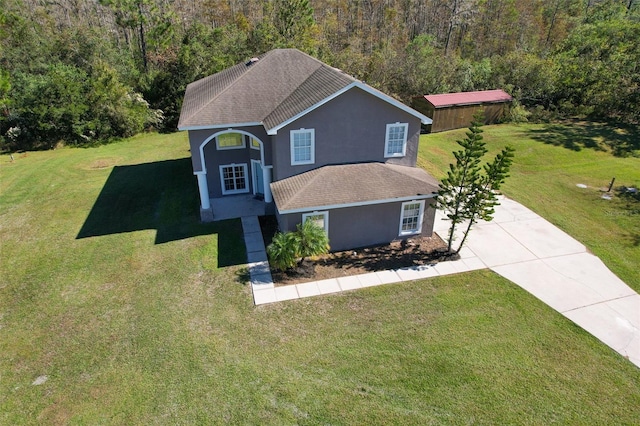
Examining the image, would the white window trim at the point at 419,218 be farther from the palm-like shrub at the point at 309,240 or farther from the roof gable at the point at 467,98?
the roof gable at the point at 467,98

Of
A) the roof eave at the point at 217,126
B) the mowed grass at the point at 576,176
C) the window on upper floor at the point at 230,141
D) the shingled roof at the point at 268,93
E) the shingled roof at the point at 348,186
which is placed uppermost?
the shingled roof at the point at 268,93

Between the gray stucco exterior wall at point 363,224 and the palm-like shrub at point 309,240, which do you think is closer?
the palm-like shrub at point 309,240

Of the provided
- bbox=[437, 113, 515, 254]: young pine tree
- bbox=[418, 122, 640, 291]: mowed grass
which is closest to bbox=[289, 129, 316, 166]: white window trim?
bbox=[437, 113, 515, 254]: young pine tree

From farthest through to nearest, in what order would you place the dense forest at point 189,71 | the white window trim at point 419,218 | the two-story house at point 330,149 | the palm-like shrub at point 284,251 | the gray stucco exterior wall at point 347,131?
1. the dense forest at point 189,71
2. the white window trim at point 419,218
3. the gray stucco exterior wall at point 347,131
4. the two-story house at point 330,149
5. the palm-like shrub at point 284,251

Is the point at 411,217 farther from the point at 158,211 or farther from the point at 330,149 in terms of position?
the point at 158,211

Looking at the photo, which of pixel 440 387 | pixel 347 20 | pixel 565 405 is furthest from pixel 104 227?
pixel 347 20

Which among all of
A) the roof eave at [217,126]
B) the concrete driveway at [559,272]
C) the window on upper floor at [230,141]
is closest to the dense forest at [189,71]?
the window on upper floor at [230,141]
